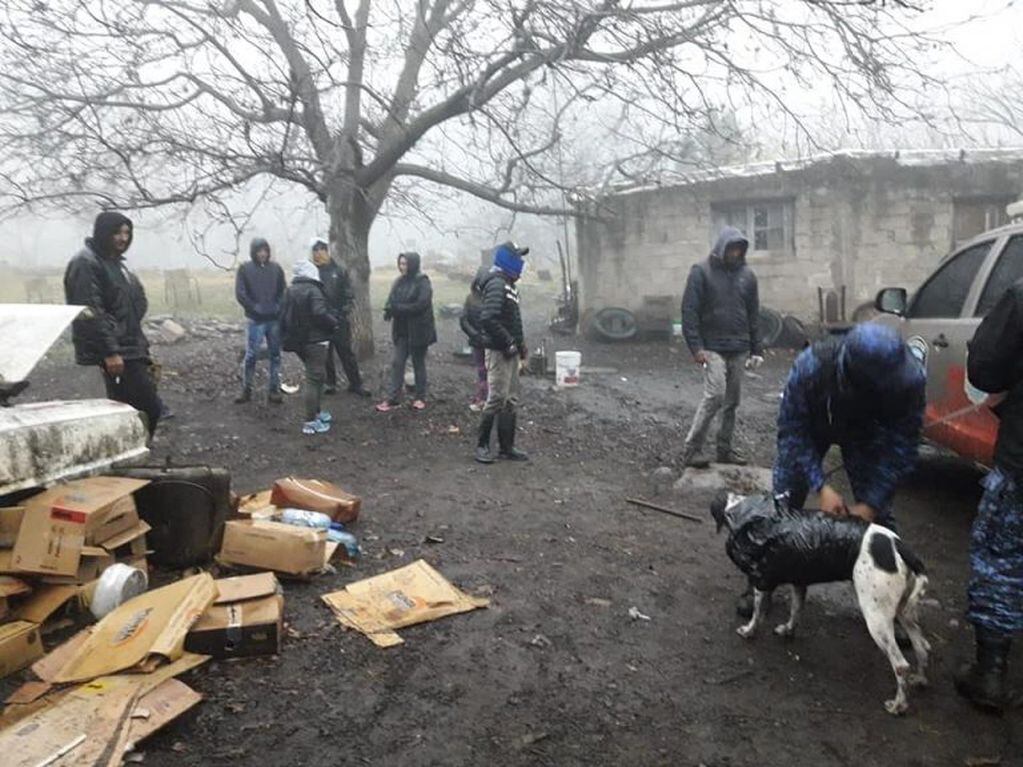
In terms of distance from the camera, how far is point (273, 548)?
365 centimetres

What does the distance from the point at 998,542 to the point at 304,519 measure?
134 inches

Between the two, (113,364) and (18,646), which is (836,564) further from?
(113,364)

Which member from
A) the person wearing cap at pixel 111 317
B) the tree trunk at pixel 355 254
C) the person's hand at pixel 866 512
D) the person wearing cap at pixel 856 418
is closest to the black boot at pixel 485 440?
the person wearing cap at pixel 111 317

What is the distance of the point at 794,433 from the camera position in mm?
3117

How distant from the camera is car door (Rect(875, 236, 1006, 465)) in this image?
3885 millimetres

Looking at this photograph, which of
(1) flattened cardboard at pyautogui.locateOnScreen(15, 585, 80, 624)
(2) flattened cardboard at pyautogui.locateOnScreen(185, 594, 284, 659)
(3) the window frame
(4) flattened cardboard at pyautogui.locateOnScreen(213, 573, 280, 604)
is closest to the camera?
(2) flattened cardboard at pyautogui.locateOnScreen(185, 594, 284, 659)

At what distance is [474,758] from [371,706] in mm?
497

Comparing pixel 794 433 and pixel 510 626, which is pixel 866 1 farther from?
pixel 510 626

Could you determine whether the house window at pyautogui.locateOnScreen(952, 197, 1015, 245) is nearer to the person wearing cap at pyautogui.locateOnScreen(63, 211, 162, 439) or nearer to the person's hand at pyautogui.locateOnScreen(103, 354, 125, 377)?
the person wearing cap at pyautogui.locateOnScreen(63, 211, 162, 439)

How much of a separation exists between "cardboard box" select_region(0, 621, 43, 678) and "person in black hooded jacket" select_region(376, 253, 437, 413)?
501 cm

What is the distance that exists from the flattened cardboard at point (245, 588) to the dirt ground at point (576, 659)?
0.78 ft

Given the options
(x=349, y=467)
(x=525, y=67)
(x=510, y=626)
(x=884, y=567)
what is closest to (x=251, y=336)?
(x=349, y=467)

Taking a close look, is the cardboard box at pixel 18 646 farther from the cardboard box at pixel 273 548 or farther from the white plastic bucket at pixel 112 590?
the cardboard box at pixel 273 548

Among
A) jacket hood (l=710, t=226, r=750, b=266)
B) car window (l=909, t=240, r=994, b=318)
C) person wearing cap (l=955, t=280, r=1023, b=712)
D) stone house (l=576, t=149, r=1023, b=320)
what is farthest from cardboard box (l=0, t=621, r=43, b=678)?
stone house (l=576, t=149, r=1023, b=320)
